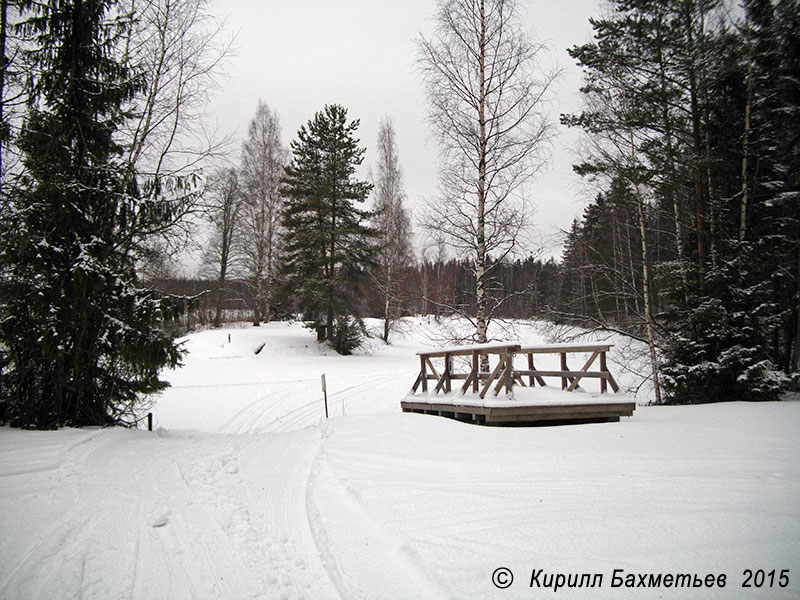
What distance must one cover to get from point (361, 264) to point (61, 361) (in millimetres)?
17711

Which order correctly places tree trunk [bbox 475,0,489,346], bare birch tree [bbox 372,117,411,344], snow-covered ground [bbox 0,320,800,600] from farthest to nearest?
bare birch tree [bbox 372,117,411,344] → tree trunk [bbox 475,0,489,346] → snow-covered ground [bbox 0,320,800,600]

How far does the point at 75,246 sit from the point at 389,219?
19.7 metres

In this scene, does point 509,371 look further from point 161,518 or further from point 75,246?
point 75,246

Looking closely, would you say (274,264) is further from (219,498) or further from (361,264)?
(219,498)

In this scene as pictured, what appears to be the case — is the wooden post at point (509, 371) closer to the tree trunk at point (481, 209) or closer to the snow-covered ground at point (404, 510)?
the snow-covered ground at point (404, 510)

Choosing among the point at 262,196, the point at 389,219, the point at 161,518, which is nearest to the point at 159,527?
the point at 161,518

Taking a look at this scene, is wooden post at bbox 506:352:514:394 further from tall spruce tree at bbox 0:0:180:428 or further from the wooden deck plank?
tall spruce tree at bbox 0:0:180:428

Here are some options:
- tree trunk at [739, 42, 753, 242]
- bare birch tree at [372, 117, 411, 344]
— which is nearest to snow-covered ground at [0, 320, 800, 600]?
tree trunk at [739, 42, 753, 242]

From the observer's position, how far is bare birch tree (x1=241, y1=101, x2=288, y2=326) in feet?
88.3

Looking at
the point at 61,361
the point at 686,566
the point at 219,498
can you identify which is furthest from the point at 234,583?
the point at 61,361

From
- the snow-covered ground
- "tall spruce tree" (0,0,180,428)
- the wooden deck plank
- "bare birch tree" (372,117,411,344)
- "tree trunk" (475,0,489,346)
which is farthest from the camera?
"bare birch tree" (372,117,411,344)

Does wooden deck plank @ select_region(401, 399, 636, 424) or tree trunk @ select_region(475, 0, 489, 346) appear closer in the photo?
wooden deck plank @ select_region(401, 399, 636, 424)

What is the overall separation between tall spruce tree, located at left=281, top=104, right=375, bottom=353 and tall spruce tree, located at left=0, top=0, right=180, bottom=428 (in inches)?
585

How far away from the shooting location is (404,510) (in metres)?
3.52
